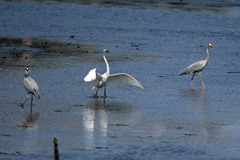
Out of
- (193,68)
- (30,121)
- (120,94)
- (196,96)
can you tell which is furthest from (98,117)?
(193,68)

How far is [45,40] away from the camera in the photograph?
29594 mm

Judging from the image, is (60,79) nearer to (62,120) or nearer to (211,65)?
(62,120)

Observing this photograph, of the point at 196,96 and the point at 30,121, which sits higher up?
the point at 196,96

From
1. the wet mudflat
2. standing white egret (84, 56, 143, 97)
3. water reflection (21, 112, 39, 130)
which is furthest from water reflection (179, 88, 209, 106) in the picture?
water reflection (21, 112, 39, 130)

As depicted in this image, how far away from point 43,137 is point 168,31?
24.9 metres

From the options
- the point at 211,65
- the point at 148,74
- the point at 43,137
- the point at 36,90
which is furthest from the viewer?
the point at 211,65

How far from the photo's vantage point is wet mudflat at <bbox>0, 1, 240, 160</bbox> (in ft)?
39.5

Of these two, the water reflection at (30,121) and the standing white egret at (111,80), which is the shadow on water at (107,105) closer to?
the standing white egret at (111,80)

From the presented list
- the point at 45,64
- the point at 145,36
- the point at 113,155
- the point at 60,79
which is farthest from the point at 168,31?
the point at 113,155

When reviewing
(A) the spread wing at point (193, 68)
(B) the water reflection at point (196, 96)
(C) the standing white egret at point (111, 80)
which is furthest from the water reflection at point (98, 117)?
(A) the spread wing at point (193, 68)

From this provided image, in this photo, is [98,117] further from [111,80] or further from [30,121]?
[111,80]

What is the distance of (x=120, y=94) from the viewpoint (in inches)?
690

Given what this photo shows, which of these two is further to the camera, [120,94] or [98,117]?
[120,94]

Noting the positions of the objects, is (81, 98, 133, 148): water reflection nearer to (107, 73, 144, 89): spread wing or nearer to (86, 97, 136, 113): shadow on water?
(86, 97, 136, 113): shadow on water
